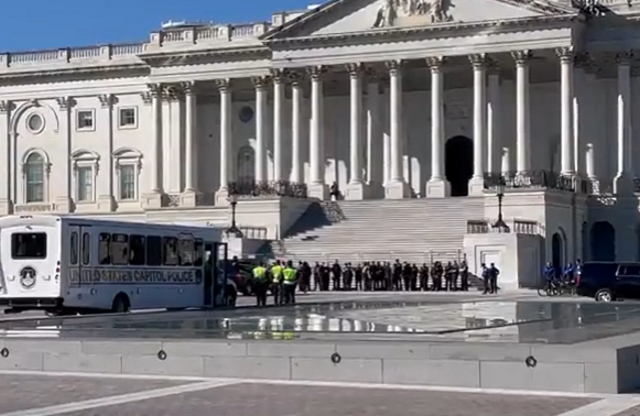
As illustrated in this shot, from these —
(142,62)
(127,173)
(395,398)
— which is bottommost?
(395,398)

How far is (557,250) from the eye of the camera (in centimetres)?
6531

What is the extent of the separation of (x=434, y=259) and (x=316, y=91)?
15.6 m

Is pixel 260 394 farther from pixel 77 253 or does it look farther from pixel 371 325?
pixel 77 253

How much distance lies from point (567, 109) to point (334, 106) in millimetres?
16292

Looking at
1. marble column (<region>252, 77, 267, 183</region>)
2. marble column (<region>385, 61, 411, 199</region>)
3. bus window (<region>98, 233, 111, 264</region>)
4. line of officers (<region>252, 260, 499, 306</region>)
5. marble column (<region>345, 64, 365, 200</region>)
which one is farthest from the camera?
marble column (<region>252, 77, 267, 183</region>)

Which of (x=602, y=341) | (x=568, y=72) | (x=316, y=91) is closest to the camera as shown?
(x=602, y=341)

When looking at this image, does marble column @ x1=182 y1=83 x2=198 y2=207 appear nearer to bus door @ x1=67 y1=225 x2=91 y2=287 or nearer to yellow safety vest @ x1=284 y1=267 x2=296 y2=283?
yellow safety vest @ x1=284 y1=267 x2=296 y2=283

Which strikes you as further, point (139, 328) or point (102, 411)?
point (139, 328)

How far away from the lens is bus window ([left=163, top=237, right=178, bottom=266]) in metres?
40.6

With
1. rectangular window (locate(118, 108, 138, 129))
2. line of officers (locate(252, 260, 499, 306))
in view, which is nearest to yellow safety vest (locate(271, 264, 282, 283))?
line of officers (locate(252, 260, 499, 306))

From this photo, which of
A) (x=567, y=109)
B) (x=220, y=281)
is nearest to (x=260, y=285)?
(x=220, y=281)

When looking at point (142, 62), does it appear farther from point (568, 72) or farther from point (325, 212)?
point (568, 72)

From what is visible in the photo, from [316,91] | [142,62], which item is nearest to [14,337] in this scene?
[316,91]

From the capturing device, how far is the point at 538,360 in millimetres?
18672
